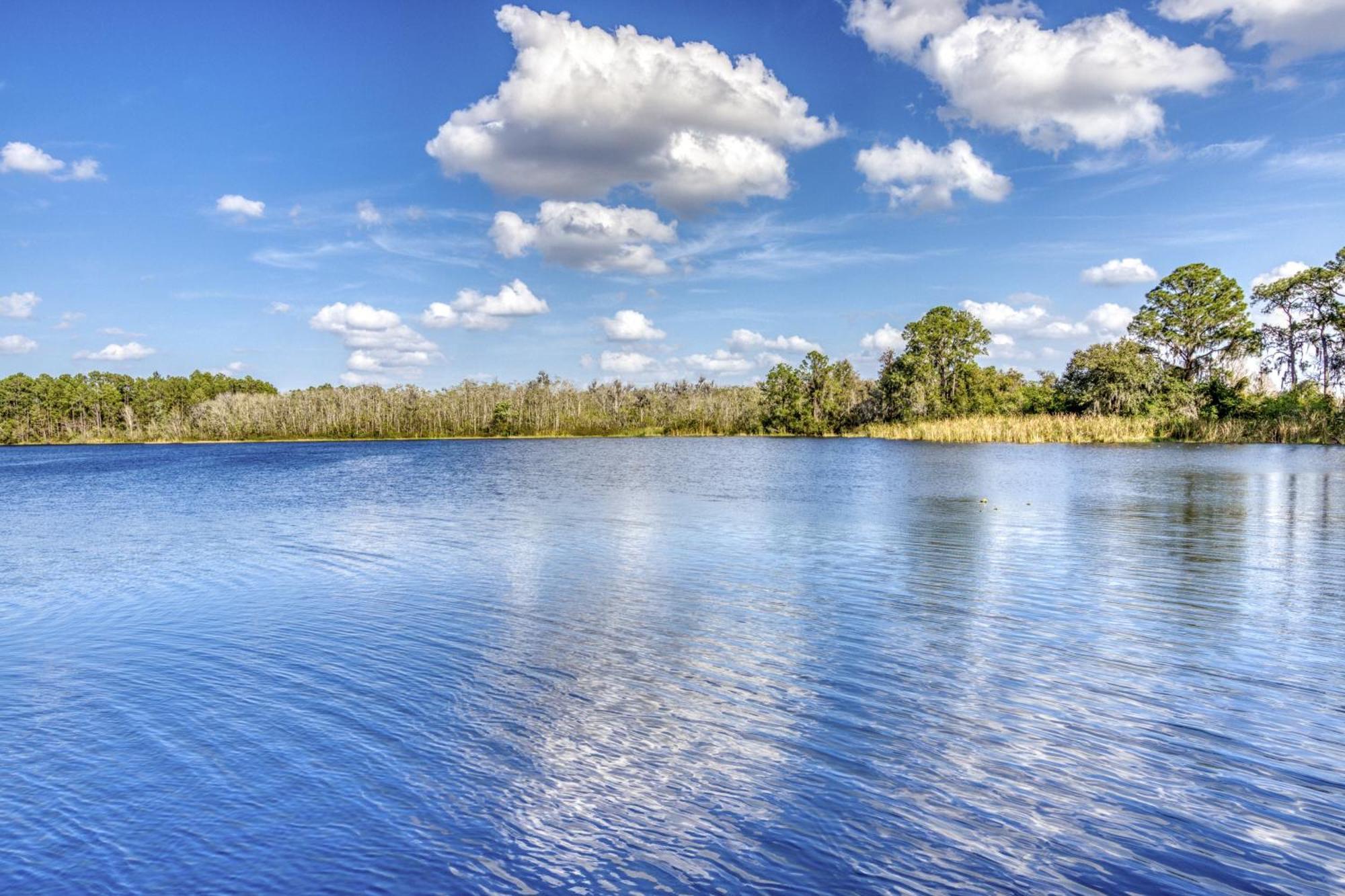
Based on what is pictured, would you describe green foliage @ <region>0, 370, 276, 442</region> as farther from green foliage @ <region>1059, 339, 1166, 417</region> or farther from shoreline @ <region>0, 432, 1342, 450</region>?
green foliage @ <region>1059, 339, 1166, 417</region>

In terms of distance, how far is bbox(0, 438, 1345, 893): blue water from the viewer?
213 inches

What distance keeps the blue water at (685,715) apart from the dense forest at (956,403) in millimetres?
61998

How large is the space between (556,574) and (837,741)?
9.45m

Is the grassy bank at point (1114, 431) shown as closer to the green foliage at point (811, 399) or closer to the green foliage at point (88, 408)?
the green foliage at point (811, 399)

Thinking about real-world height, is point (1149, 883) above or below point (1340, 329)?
below

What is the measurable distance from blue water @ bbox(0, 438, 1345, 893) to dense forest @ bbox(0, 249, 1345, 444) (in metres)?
62.0

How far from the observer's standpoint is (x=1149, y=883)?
197 inches

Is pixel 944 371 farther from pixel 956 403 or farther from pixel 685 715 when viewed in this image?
pixel 685 715

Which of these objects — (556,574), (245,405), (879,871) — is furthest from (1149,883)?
(245,405)

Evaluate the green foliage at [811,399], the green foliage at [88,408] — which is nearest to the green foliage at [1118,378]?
the green foliage at [811,399]

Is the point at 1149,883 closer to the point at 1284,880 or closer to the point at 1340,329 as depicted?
the point at 1284,880

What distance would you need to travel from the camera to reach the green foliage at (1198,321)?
253 ft

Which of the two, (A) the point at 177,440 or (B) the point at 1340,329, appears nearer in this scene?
(B) the point at 1340,329

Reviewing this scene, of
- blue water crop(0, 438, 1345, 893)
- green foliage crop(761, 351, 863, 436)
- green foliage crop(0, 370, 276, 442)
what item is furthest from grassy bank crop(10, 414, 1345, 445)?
green foliage crop(0, 370, 276, 442)
